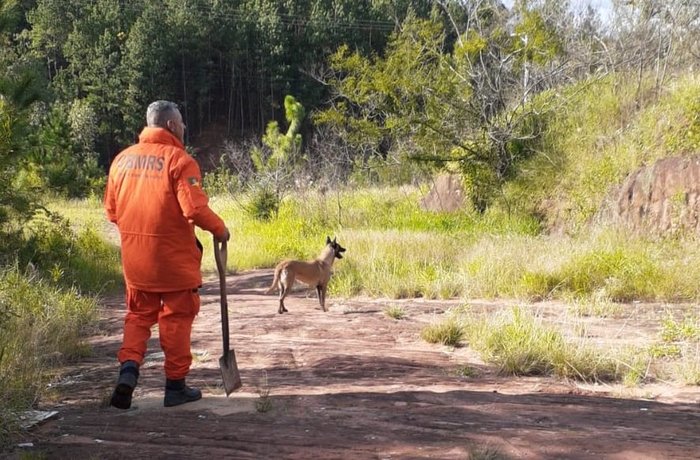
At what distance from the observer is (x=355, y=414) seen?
14.0ft

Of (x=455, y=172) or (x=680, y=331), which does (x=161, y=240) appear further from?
(x=455, y=172)

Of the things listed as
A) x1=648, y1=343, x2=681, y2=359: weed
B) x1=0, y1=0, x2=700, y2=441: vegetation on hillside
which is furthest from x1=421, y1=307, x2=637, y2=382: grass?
x1=648, y1=343, x2=681, y2=359: weed

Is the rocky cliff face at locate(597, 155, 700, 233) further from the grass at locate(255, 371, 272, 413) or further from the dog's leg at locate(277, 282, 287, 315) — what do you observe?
the grass at locate(255, 371, 272, 413)

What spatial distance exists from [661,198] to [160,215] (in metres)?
10.0

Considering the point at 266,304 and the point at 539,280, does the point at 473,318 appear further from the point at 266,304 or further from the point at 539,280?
the point at 266,304

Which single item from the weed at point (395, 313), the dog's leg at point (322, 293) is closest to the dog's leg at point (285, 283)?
the dog's leg at point (322, 293)

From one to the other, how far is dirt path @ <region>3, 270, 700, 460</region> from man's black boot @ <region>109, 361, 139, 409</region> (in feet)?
0.29

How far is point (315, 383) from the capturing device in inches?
200

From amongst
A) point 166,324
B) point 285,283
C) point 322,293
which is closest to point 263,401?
point 166,324

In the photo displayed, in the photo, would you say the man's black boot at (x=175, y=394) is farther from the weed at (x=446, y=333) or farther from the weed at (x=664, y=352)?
the weed at (x=664, y=352)

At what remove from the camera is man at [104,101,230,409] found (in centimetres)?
432

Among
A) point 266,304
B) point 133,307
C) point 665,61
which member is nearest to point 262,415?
point 133,307

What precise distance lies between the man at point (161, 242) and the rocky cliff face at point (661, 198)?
940cm

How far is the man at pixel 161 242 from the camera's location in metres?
4.32
